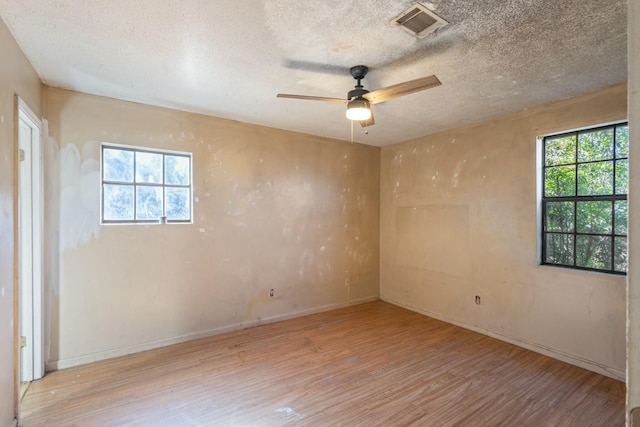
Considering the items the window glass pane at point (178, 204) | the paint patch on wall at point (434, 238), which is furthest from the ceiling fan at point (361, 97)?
the paint patch on wall at point (434, 238)

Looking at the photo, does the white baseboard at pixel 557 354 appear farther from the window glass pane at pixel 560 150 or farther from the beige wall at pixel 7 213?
the beige wall at pixel 7 213

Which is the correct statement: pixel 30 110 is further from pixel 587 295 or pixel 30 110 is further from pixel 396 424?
pixel 587 295

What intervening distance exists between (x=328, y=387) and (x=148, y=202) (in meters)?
2.57

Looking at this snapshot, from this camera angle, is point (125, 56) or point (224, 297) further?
point (224, 297)

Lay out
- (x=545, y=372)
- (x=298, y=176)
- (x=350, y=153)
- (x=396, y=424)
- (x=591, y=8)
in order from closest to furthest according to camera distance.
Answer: (x=591, y=8)
(x=396, y=424)
(x=545, y=372)
(x=298, y=176)
(x=350, y=153)

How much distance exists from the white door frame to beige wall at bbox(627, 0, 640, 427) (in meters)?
3.50

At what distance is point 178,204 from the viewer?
3490mm

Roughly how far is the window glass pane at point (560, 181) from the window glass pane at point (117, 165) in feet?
14.4

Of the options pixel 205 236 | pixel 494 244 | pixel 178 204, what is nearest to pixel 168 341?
pixel 205 236

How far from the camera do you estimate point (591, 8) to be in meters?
1.73

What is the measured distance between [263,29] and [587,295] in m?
3.60

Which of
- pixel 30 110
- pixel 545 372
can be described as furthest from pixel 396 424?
pixel 30 110

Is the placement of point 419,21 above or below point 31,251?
above

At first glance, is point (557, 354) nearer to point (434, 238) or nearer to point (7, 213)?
point (434, 238)
